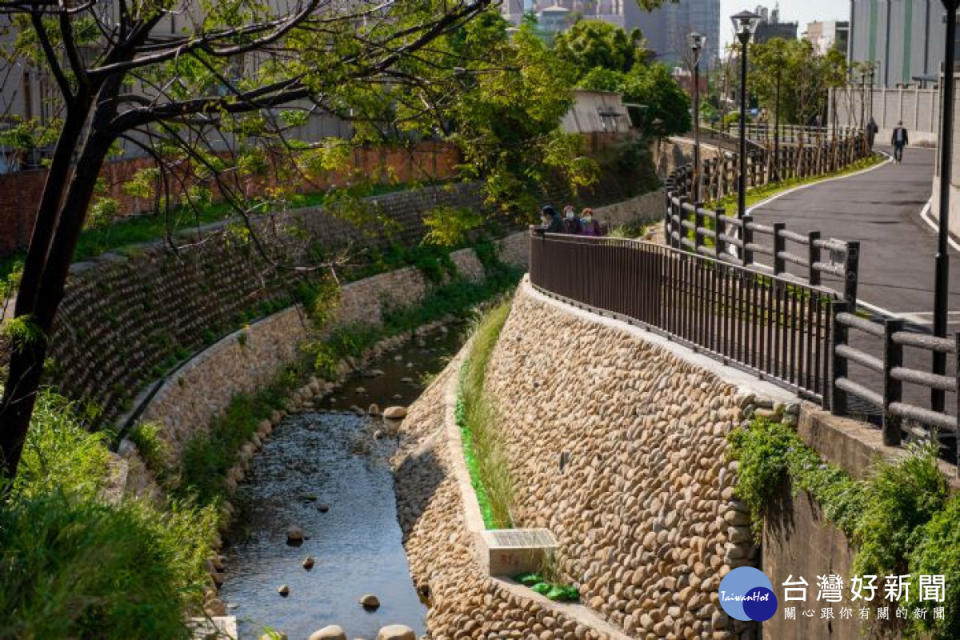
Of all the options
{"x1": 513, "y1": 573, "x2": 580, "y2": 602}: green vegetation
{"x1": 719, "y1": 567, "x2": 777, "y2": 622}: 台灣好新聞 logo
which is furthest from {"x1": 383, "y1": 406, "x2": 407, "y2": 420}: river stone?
{"x1": 719, "y1": 567, "x2": 777, "y2": 622}: 台灣好新聞 logo

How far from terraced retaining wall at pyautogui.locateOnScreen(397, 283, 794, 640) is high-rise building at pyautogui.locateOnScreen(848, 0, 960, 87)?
60.8 meters

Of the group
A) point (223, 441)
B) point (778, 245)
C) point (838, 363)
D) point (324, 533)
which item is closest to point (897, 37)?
point (223, 441)

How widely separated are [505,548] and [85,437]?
4.61 m

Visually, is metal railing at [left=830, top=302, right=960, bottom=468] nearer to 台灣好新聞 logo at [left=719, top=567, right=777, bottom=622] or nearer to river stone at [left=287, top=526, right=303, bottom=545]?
台灣好新聞 logo at [left=719, top=567, right=777, bottom=622]

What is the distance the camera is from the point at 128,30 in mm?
11562

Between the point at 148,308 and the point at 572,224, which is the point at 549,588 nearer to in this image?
the point at 572,224

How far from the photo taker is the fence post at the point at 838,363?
11.5 m

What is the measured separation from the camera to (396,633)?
51.9 feet

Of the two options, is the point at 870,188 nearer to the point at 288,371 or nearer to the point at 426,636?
the point at 288,371

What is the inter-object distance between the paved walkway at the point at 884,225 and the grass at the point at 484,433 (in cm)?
545

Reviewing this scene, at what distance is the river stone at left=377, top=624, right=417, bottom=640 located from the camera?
15.8 metres

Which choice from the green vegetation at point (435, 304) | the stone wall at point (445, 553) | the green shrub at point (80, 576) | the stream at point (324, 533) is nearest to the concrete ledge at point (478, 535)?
the stone wall at point (445, 553)

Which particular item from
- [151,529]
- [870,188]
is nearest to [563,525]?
[151,529]

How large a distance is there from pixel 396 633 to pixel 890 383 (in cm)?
718
